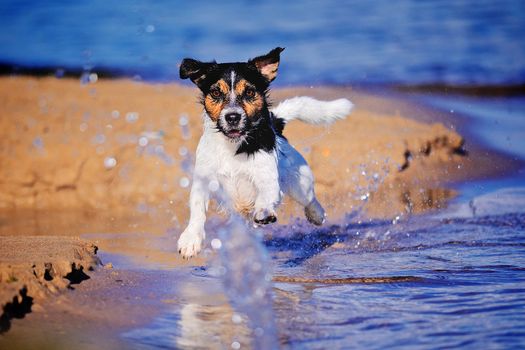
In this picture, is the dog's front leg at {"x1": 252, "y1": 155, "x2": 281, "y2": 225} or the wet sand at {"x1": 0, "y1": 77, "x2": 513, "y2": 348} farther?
the wet sand at {"x1": 0, "y1": 77, "x2": 513, "y2": 348}

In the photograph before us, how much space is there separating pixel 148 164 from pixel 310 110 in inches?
88.6

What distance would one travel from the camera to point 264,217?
4.79 m

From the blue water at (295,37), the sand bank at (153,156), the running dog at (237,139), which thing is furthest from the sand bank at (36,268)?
the blue water at (295,37)

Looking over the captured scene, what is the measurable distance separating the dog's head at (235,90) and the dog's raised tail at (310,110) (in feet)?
2.30

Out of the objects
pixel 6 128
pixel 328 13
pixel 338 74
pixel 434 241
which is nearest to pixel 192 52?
pixel 338 74

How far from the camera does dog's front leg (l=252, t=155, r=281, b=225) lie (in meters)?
5.05

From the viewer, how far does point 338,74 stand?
1281 centimetres

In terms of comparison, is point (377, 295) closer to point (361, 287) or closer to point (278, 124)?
point (361, 287)

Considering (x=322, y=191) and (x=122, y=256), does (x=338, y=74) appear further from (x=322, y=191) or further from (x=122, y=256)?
(x=122, y=256)

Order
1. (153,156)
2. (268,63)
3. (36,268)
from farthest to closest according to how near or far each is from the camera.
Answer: (153,156) < (268,63) < (36,268)

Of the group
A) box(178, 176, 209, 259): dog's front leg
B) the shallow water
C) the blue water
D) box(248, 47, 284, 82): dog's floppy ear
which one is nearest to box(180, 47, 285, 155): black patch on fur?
box(248, 47, 284, 82): dog's floppy ear

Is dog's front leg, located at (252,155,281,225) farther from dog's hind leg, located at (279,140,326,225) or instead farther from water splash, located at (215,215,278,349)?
dog's hind leg, located at (279,140,326,225)

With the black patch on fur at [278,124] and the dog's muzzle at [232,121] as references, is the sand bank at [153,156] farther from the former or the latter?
the dog's muzzle at [232,121]

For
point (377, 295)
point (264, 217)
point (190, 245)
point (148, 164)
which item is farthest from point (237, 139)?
point (148, 164)
